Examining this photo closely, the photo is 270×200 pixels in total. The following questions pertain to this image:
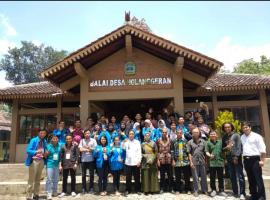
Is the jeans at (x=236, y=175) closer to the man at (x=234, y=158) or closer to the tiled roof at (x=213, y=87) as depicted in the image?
the man at (x=234, y=158)

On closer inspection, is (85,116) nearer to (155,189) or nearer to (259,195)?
(155,189)

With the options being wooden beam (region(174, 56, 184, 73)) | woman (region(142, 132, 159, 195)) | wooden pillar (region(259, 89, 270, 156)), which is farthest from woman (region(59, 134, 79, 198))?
wooden pillar (region(259, 89, 270, 156))

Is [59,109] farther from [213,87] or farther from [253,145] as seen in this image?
[253,145]

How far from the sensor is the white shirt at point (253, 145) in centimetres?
648

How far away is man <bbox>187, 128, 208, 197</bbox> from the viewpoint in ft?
22.8

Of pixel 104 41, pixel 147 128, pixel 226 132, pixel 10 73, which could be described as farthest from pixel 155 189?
pixel 10 73

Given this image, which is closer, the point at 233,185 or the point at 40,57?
the point at 233,185

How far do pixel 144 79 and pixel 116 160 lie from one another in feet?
11.8

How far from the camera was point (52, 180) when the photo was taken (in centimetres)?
716

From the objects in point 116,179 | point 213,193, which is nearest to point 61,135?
point 116,179

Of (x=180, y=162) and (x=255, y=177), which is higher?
(x=180, y=162)

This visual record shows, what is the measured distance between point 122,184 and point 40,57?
43.7 meters

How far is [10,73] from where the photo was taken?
4303cm

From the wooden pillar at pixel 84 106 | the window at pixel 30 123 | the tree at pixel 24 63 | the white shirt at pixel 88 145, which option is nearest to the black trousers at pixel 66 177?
the white shirt at pixel 88 145
